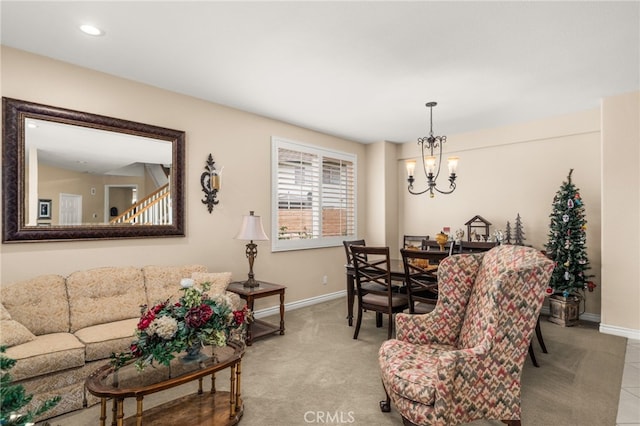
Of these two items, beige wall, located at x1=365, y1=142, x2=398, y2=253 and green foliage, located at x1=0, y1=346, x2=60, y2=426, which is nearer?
green foliage, located at x1=0, y1=346, x2=60, y2=426

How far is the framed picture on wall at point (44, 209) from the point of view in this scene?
2.89m

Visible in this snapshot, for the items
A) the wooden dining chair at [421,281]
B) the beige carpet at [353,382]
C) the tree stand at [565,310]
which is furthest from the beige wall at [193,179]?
the tree stand at [565,310]

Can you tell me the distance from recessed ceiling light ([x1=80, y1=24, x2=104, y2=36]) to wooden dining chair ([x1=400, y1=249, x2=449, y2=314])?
2965 millimetres

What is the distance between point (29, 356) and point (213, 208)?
2.20 m

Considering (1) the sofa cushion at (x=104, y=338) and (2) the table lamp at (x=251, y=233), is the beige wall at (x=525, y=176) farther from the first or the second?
(1) the sofa cushion at (x=104, y=338)

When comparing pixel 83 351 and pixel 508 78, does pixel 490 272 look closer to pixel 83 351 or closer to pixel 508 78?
pixel 508 78

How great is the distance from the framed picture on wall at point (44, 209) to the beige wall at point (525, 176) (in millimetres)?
5128

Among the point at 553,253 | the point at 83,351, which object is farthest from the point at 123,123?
the point at 553,253

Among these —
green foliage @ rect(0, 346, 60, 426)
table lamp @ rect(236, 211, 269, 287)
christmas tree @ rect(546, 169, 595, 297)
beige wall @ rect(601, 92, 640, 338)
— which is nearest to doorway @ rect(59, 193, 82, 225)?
table lamp @ rect(236, 211, 269, 287)

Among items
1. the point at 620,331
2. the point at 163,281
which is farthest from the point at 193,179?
the point at 620,331

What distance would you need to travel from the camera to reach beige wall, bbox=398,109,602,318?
4352 mm

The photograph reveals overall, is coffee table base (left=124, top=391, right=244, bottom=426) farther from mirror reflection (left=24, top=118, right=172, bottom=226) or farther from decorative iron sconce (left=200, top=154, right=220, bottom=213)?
decorative iron sconce (left=200, top=154, right=220, bottom=213)

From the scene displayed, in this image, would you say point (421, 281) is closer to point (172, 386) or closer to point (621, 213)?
point (172, 386)

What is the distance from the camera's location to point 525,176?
193 inches
